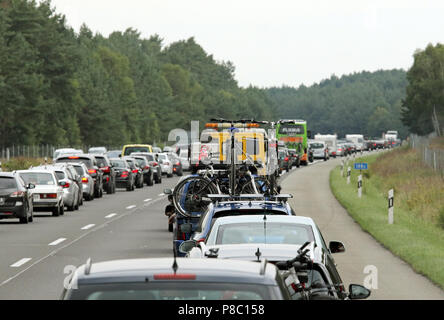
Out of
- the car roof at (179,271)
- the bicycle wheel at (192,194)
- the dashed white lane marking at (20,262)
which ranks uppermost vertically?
the car roof at (179,271)

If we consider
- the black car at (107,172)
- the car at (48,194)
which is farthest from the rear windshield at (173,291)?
the black car at (107,172)

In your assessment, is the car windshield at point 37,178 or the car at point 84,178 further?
the car at point 84,178

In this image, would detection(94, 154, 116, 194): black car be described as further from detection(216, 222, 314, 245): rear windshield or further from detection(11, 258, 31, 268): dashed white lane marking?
detection(216, 222, 314, 245): rear windshield

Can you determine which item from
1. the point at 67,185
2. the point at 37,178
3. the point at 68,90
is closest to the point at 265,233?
the point at 37,178

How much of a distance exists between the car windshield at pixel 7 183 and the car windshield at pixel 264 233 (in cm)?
1881

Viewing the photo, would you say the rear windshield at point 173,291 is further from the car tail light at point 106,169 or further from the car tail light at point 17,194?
the car tail light at point 106,169

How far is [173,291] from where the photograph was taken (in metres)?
5.77

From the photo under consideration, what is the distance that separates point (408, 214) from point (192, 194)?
17.4 meters

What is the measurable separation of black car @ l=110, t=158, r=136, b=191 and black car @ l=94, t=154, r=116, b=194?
238cm

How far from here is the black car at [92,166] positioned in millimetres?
42844

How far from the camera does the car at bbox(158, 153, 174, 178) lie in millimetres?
67569

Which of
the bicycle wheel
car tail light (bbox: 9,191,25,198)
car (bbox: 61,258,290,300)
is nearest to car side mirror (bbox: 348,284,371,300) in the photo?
car (bbox: 61,258,290,300)

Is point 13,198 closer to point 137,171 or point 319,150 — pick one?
point 137,171
